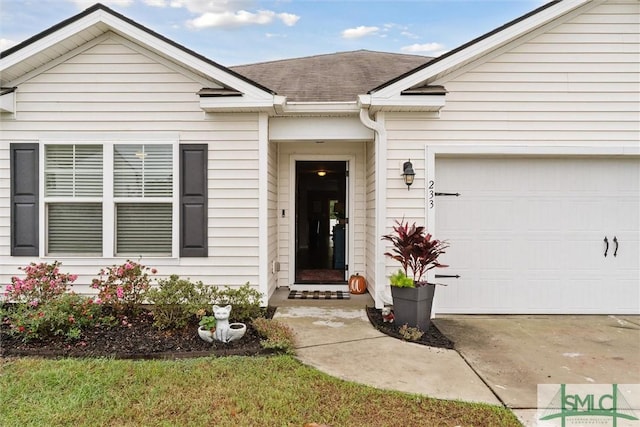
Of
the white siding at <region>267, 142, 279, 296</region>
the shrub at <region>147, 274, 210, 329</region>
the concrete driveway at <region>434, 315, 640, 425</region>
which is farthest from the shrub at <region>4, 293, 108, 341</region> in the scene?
the concrete driveway at <region>434, 315, 640, 425</region>

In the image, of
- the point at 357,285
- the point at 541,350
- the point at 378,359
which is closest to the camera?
the point at 378,359

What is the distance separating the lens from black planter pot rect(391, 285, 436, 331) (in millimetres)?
4223

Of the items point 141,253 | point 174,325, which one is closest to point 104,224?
point 141,253

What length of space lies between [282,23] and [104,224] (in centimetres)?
785

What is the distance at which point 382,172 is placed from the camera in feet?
16.4

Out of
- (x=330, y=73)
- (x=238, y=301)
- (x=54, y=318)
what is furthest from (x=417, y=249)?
(x=330, y=73)

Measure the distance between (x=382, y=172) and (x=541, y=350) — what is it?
2.65m

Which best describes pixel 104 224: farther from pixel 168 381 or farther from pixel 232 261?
pixel 168 381

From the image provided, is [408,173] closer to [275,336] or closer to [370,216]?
[370,216]

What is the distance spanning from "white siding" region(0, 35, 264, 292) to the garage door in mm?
2642

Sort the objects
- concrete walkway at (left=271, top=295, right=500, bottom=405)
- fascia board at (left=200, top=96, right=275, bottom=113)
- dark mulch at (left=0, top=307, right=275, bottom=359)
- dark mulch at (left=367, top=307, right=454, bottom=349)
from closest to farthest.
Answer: concrete walkway at (left=271, top=295, right=500, bottom=405) → dark mulch at (left=0, top=307, right=275, bottom=359) → dark mulch at (left=367, top=307, right=454, bottom=349) → fascia board at (left=200, top=96, right=275, bottom=113)

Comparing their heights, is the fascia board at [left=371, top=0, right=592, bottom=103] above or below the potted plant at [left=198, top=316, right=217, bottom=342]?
above

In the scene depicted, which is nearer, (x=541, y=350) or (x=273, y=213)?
(x=541, y=350)

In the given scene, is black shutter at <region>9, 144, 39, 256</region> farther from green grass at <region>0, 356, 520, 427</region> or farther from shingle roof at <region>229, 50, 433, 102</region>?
shingle roof at <region>229, 50, 433, 102</region>
